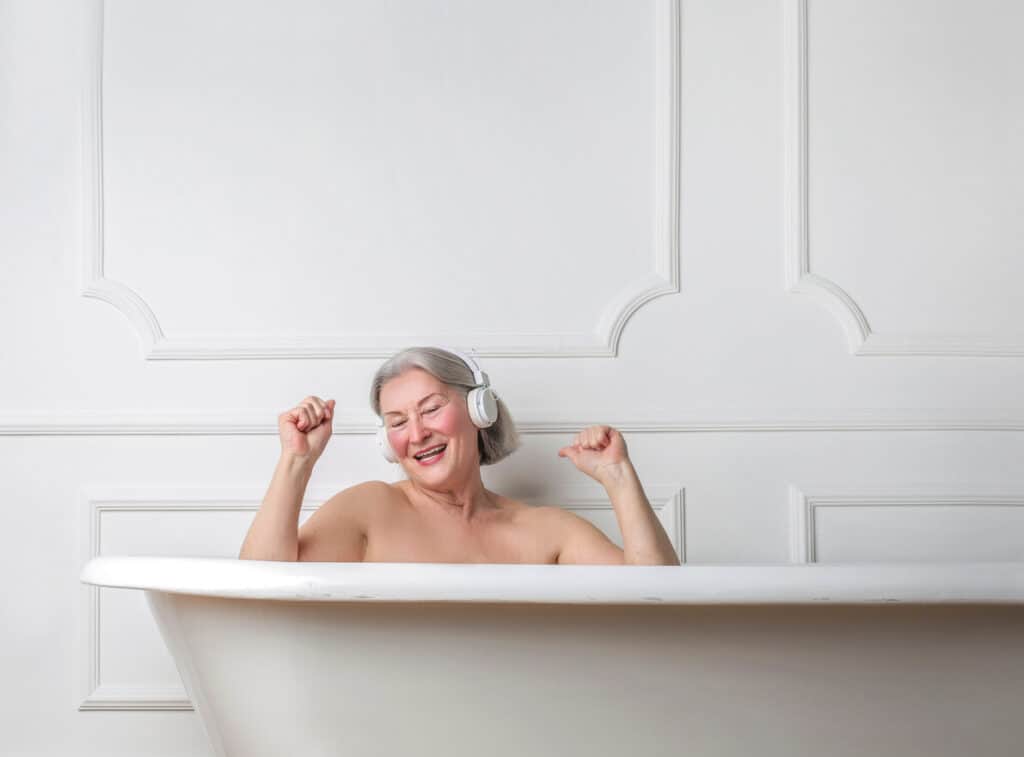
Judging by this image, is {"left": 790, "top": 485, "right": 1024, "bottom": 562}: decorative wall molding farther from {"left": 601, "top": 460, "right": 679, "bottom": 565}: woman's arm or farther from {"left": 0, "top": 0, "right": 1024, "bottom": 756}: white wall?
{"left": 601, "top": 460, "right": 679, "bottom": 565}: woman's arm

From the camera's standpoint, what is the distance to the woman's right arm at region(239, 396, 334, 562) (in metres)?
1.41

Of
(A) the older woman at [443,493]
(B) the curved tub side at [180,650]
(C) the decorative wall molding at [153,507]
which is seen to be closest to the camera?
(B) the curved tub side at [180,650]


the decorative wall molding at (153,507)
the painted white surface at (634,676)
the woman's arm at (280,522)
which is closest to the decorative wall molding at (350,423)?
the decorative wall molding at (153,507)

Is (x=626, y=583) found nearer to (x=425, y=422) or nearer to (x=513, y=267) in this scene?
(x=425, y=422)

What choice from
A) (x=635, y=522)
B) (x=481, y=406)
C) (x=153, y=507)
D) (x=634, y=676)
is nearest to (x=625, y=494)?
(x=635, y=522)

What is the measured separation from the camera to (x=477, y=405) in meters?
1.63

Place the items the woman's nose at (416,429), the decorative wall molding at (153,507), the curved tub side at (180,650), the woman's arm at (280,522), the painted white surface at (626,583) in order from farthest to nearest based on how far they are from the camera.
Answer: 1. the decorative wall molding at (153,507)
2. the woman's nose at (416,429)
3. the woman's arm at (280,522)
4. the curved tub side at (180,650)
5. the painted white surface at (626,583)

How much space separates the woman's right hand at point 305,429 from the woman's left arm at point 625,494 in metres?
0.40

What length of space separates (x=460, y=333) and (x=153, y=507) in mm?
696

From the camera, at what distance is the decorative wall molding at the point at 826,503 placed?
1988mm

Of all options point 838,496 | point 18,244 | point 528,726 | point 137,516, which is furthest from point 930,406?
point 18,244

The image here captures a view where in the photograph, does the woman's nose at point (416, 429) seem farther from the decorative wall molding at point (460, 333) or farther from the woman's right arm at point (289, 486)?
the decorative wall molding at point (460, 333)

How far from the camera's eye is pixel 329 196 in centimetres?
204

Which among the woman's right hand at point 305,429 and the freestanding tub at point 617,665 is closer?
the freestanding tub at point 617,665
